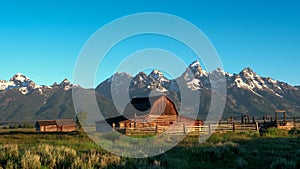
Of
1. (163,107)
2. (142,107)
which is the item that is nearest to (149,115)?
(142,107)

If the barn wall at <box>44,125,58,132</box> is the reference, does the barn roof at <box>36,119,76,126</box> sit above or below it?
above

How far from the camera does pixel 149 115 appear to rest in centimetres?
5556

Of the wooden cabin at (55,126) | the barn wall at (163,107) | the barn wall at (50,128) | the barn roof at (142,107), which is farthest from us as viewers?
the barn wall at (50,128)

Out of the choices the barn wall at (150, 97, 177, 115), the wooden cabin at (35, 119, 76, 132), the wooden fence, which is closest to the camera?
the wooden fence

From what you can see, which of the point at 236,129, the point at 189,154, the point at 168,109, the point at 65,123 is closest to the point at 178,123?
the point at 168,109

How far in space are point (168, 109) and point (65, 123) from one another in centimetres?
4831

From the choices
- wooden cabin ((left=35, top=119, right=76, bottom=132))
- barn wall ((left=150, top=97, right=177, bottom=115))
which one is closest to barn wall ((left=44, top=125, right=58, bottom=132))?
wooden cabin ((left=35, top=119, right=76, bottom=132))

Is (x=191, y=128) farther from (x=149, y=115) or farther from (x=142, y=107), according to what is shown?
(x=142, y=107)

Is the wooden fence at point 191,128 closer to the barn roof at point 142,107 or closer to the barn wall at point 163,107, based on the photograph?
the barn roof at point 142,107

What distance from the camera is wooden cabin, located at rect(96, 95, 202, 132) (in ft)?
177

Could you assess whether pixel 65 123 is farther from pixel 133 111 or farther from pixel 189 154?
pixel 189 154

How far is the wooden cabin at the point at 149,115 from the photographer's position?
54.0 metres

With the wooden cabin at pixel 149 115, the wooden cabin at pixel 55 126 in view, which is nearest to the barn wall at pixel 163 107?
the wooden cabin at pixel 149 115

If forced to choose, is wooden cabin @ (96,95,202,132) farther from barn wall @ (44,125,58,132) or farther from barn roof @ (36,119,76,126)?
barn roof @ (36,119,76,126)
